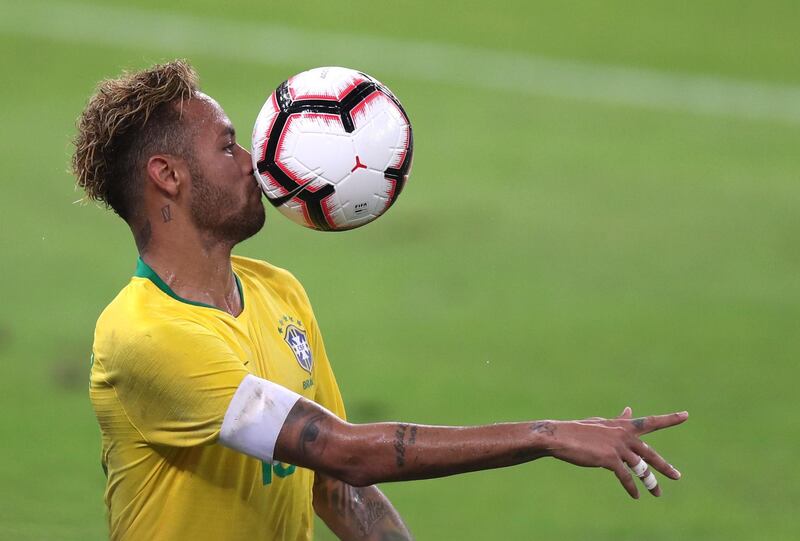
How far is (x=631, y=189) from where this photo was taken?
47.1ft

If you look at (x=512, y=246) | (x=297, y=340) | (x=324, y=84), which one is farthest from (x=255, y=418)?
(x=512, y=246)

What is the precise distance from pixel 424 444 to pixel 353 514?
1.10 meters

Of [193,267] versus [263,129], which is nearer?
[193,267]

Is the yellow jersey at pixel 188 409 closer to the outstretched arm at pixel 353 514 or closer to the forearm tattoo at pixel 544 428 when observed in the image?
the outstretched arm at pixel 353 514

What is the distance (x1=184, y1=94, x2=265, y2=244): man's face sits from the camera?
498 centimetres

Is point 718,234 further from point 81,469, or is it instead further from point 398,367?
point 81,469

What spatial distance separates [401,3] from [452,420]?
35.6ft

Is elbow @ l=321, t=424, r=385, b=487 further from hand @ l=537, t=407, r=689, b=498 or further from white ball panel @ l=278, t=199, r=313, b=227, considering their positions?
white ball panel @ l=278, t=199, r=313, b=227

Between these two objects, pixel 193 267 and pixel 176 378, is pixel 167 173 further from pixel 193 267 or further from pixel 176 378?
pixel 176 378

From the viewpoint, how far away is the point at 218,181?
5.00 m

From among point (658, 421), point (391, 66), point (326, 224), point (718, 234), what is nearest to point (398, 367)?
point (718, 234)

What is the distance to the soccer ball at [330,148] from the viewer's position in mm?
5047

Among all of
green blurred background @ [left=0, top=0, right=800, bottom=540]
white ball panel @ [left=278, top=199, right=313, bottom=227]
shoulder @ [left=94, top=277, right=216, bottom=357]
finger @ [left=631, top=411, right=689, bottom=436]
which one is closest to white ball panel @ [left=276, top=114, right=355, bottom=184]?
white ball panel @ [left=278, top=199, right=313, bottom=227]

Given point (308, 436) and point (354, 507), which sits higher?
point (308, 436)
